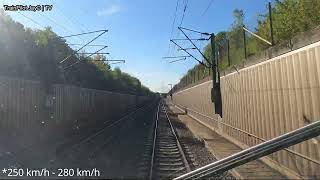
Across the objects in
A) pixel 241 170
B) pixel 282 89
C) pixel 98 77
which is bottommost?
pixel 241 170

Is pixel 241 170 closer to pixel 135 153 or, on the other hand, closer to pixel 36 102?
pixel 135 153

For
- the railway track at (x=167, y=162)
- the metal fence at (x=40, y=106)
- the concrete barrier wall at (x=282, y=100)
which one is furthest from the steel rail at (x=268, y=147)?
the metal fence at (x=40, y=106)

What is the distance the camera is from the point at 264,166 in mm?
6133

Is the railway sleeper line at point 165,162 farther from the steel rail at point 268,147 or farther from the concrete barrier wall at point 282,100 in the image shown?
the steel rail at point 268,147

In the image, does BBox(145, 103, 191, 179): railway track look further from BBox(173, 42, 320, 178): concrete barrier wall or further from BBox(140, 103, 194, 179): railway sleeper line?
BBox(173, 42, 320, 178): concrete barrier wall

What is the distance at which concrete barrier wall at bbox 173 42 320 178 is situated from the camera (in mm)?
9406

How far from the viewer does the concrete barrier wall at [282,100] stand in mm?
9406

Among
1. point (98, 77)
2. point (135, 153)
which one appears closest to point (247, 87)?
Result: point (135, 153)

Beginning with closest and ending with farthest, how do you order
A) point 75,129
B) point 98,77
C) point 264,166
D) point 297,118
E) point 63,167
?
point 264,166, point 297,118, point 63,167, point 75,129, point 98,77

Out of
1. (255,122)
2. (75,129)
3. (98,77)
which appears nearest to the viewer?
(255,122)

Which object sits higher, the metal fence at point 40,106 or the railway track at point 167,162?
the metal fence at point 40,106

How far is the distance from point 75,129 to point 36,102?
28.4ft

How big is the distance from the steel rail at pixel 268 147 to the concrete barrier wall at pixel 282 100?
1.54 meters

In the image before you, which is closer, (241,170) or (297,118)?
(241,170)
